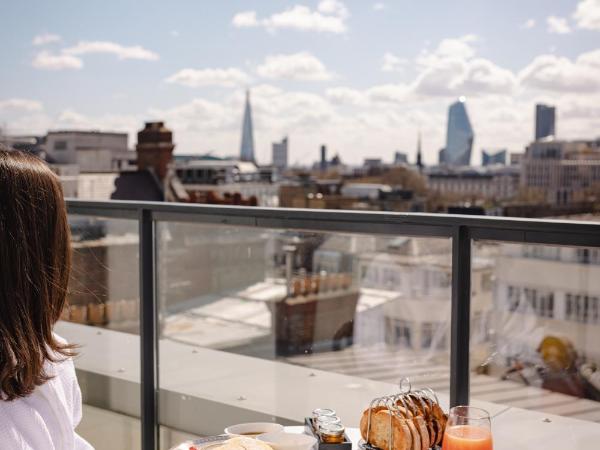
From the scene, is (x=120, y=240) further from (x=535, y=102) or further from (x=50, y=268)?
(x=535, y=102)

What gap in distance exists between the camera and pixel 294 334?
3041 mm

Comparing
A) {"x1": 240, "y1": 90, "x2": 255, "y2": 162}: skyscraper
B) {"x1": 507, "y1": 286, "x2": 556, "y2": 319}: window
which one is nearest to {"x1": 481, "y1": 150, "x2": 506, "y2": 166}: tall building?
{"x1": 240, "y1": 90, "x2": 255, "y2": 162}: skyscraper

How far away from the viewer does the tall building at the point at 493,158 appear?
5644 cm

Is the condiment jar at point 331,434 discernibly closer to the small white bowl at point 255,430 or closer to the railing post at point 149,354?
the small white bowl at point 255,430

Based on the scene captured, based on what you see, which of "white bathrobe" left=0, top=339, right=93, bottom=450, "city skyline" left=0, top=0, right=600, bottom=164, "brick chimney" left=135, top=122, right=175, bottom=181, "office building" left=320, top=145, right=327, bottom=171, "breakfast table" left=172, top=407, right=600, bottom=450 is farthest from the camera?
"city skyline" left=0, top=0, right=600, bottom=164

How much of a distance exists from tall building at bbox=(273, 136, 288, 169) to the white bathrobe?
187 ft

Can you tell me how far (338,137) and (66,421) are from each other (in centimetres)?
6083

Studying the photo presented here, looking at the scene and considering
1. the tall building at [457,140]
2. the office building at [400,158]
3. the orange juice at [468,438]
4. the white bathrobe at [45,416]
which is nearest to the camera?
the white bathrobe at [45,416]

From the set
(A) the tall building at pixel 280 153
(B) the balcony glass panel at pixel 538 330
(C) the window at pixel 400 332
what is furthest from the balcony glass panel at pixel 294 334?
(A) the tall building at pixel 280 153

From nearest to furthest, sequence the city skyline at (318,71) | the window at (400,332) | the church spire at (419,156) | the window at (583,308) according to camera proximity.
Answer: the window at (583,308)
the window at (400,332)
the city skyline at (318,71)
the church spire at (419,156)

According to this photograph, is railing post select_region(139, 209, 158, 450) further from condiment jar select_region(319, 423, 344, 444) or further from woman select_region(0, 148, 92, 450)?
woman select_region(0, 148, 92, 450)

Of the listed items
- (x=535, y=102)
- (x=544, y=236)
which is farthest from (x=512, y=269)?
(x=535, y=102)

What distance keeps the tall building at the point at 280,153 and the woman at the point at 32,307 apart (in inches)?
2249

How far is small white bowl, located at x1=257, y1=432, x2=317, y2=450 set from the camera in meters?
1.36
